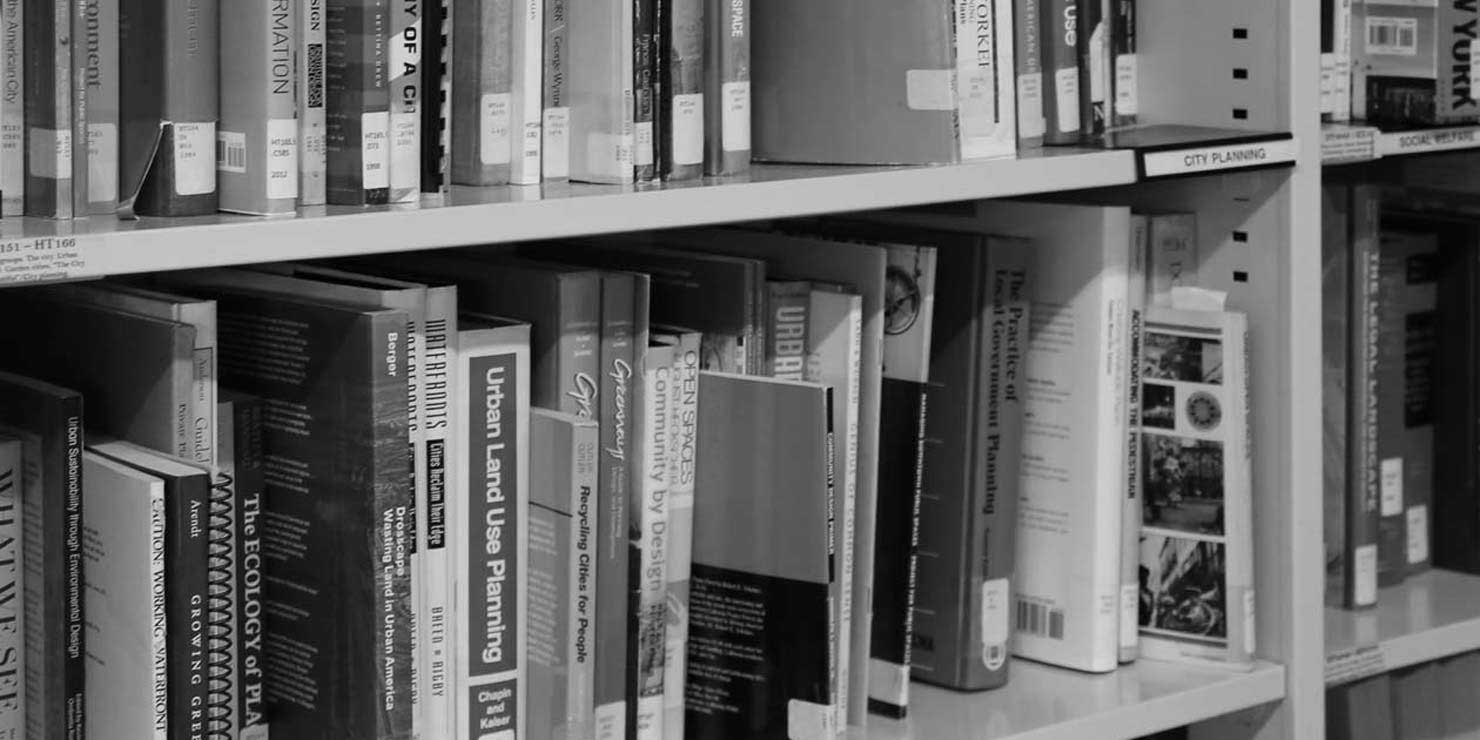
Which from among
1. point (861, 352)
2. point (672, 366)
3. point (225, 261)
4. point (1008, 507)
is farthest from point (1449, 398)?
point (225, 261)

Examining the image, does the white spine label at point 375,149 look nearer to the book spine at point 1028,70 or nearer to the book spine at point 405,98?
the book spine at point 405,98

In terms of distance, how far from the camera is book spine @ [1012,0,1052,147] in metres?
1.29

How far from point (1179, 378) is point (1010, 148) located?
10.4 inches

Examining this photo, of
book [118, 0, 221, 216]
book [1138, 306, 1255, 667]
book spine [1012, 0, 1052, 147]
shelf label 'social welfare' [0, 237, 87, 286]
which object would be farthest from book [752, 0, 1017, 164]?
shelf label 'social welfare' [0, 237, 87, 286]

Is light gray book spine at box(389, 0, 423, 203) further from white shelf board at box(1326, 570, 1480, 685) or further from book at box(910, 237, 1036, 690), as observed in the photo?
white shelf board at box(1326, 570, 1480, 685)

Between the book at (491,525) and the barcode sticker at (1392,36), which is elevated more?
the barcode sticker at (1392,36)

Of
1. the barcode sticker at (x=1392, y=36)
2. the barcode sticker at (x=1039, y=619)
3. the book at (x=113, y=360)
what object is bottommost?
the barcode sticker at (x=1039, y=619)

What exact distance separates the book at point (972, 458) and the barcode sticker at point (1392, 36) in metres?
0.43

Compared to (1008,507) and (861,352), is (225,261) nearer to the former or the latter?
(861,352)

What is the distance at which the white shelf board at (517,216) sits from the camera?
86cm

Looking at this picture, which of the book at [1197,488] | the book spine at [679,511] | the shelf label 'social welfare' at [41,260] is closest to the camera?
the shelf label 'social welfare' at [41,260]

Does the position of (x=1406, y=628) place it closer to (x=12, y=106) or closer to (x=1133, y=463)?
(x=1133, y=463)

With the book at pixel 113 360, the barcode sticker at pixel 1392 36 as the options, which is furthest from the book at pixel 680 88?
the barcode sticker at pixel 1392 36

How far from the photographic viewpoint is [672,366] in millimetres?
1155
